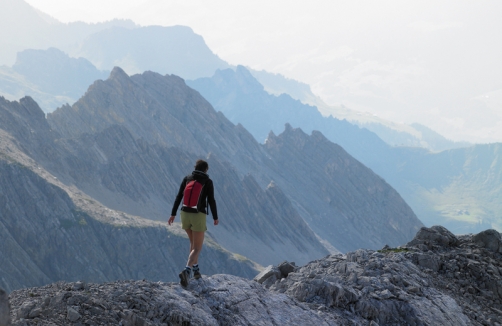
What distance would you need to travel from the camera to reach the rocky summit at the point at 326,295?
14.0 meters

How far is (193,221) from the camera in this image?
1694 cm

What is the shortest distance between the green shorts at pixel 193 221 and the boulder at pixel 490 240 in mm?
15281

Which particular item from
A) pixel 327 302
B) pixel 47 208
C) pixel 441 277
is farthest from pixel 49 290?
pixel 47 208

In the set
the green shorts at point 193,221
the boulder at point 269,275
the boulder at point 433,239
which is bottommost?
the boulder at point 269,275

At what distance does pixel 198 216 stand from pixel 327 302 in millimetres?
5030

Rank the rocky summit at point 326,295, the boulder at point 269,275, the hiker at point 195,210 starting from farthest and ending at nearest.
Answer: the boulder at point 269,275 → the hiker at point 195,210 → the rocky summit at point 326,295

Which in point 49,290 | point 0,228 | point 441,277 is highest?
point 441,277

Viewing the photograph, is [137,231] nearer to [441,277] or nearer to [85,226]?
[85,226]

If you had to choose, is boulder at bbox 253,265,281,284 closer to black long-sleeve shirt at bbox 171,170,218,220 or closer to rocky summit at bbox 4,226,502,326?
rocky summit at bbox 4,226,502,326

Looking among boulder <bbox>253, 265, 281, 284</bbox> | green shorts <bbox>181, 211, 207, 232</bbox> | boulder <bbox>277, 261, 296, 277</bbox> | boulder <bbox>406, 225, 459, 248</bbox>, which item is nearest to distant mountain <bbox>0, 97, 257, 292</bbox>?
boulder <bbox>406, 225, 459, 248</bbox>

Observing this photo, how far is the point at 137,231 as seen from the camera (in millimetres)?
171375

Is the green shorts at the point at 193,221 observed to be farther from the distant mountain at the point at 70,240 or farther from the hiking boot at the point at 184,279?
the distant mountain at the point at 70,240

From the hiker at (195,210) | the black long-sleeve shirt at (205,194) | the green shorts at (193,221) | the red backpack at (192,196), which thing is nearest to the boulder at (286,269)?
the hiker at (195,210)

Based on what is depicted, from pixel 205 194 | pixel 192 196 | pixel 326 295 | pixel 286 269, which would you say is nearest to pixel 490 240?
pixel 286 269
